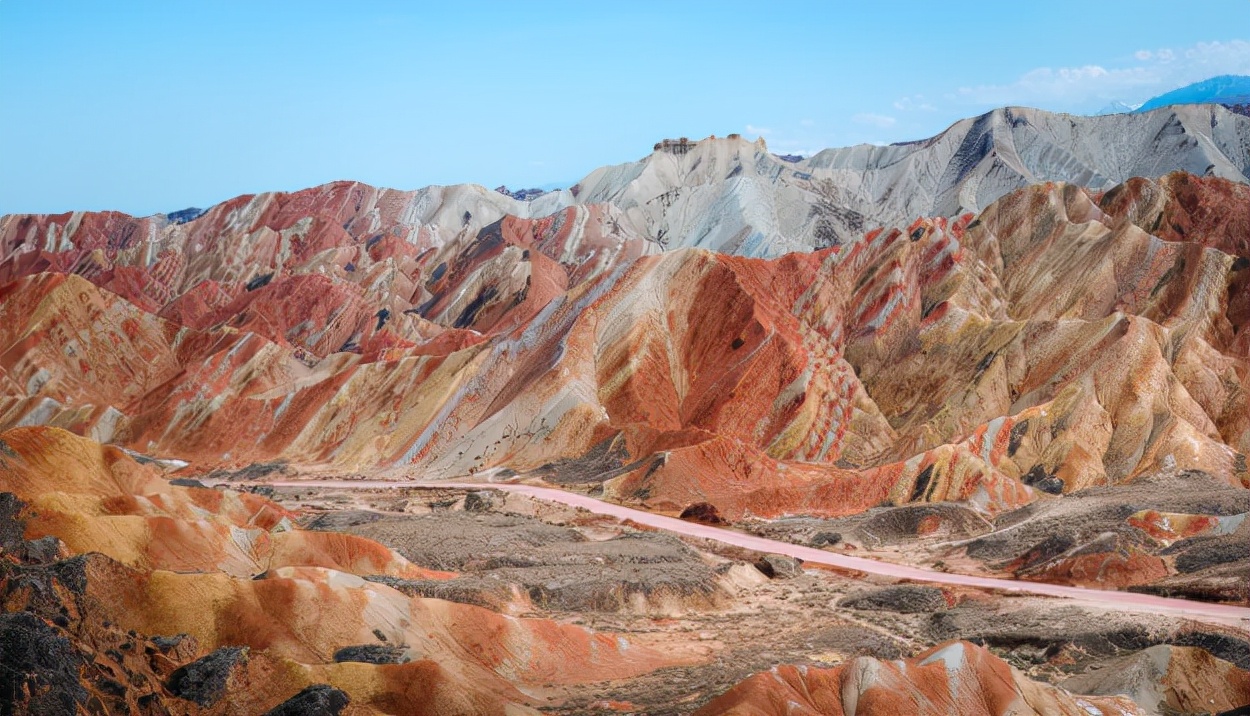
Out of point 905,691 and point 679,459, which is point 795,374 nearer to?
point 679,459

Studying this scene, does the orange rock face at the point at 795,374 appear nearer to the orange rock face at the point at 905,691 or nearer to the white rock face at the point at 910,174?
the orange rock face at the point at 905,691

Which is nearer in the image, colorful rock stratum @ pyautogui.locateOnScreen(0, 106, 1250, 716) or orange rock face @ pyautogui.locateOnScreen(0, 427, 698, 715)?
orange rock face @ pyautogui.locateOnScreen(0, 427, 698, 715)

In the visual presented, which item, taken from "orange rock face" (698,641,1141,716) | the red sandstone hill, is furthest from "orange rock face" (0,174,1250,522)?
"orange rock face" (698,641,1141,716)

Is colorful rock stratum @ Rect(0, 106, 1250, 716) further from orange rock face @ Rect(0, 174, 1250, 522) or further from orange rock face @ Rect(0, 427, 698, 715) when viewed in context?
orange rock face @ Rect(0, 174, 1250, 522)

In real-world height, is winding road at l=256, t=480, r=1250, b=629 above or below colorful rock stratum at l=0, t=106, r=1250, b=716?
below

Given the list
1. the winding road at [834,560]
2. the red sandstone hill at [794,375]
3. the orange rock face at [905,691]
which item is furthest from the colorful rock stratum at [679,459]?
the winding road at [834,560]

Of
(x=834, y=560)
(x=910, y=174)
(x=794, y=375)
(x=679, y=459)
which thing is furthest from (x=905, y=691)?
(x=910, y=174)

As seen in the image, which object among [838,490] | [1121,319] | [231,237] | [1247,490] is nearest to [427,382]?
[838,490]
